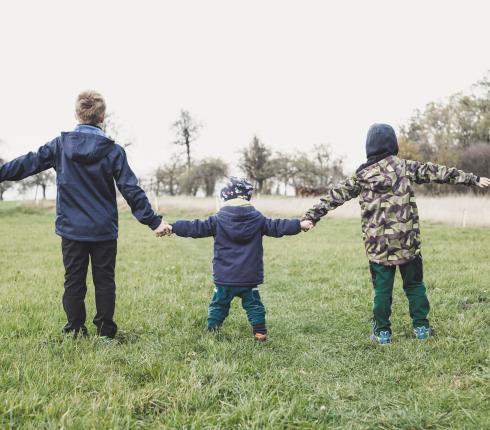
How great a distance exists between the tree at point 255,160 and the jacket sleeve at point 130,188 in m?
53.8

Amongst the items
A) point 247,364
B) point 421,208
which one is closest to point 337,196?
point 247,364

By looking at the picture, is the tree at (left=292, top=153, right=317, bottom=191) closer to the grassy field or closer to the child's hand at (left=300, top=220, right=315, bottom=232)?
the grassy field

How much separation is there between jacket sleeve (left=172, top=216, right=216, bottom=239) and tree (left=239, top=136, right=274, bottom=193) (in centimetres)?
5360

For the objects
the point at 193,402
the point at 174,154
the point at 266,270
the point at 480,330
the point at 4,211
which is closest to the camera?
the point at 193,402

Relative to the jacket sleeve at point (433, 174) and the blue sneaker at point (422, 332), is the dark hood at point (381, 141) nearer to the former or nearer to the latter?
the jacket sleeve at point (433, 174)

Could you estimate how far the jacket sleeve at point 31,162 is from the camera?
421 cm

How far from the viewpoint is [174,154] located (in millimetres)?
56719

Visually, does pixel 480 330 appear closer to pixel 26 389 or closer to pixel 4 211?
pixel 26 389

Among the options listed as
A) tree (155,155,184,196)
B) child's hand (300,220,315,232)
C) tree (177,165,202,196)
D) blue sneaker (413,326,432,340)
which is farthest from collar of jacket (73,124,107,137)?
tree (155,155,184,196)

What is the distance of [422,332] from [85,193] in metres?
3.40

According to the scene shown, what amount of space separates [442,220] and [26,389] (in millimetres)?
17717

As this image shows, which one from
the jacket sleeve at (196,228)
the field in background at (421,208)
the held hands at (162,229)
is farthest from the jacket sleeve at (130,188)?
the field in background at (421,208)

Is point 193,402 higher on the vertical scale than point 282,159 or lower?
lower

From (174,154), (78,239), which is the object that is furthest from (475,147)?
(78,239)
